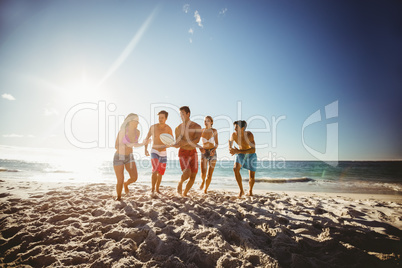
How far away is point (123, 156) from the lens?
3.98m

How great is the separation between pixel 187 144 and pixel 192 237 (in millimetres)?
2610

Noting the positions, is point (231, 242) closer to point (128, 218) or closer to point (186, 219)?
point (186, 219)

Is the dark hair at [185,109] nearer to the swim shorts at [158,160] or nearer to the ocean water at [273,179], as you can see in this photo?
the swim shorts at [158,160]

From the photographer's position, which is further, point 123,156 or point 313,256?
point 123,156

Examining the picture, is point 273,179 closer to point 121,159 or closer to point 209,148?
point 209,148

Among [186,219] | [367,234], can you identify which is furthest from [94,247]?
[367,234]

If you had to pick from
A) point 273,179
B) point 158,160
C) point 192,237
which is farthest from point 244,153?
point 273,179

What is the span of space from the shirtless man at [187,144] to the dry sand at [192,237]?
128 cm

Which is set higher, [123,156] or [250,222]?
[123,156]

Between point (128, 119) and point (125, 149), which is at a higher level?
point (128, 119)

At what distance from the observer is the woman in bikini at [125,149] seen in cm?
391

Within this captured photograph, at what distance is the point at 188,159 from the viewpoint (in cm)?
448

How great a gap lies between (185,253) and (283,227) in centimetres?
163

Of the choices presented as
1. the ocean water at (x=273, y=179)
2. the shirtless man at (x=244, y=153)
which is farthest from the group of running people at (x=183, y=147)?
the ocean water at (x=273, y=179)
